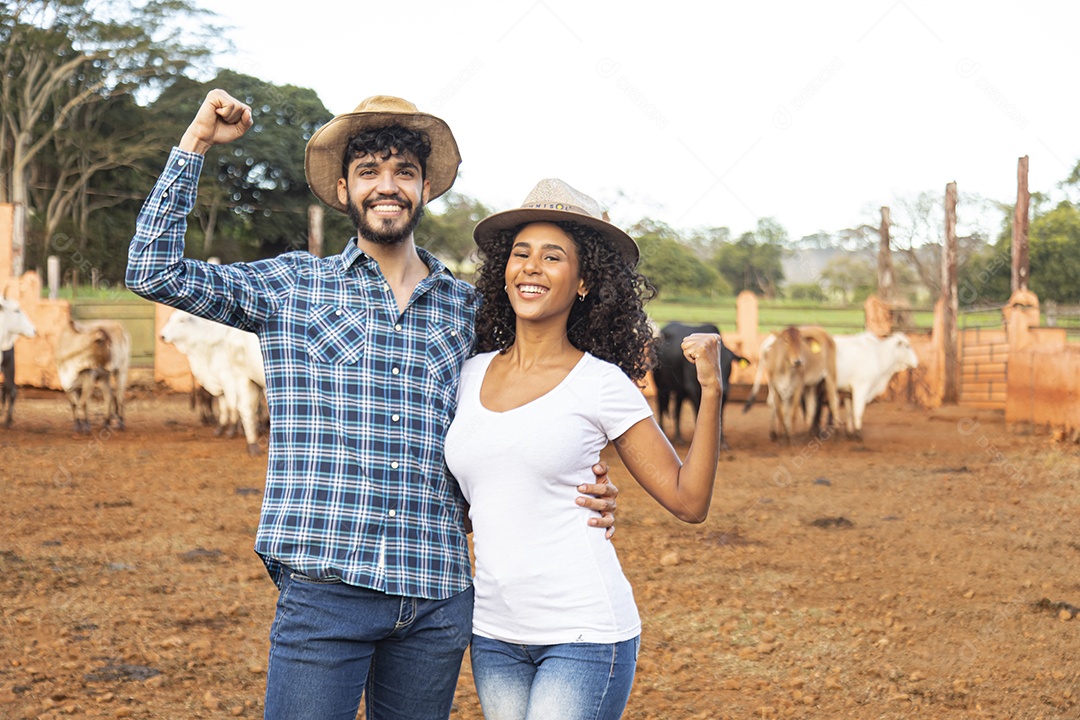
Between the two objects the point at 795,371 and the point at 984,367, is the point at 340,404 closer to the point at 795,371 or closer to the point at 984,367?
the point at 795,371

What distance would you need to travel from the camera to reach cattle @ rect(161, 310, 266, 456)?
11062mm

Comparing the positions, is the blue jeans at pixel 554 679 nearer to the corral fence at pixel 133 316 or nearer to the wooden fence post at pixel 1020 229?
the corral fence at pixel 133 316

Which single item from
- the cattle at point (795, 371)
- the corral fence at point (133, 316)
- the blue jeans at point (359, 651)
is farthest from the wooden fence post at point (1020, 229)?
the blue jeans at point (359, 651)

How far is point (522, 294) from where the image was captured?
2.53 metres

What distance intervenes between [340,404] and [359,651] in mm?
548

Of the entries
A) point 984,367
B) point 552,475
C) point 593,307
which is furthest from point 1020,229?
point 552,475

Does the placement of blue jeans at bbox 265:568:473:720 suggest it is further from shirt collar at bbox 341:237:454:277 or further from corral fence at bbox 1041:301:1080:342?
corral fence at bbox 1041:301:1080:342

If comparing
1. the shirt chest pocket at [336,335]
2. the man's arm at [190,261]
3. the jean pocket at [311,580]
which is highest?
the man's arm at [190,261]

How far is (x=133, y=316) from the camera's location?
21234 mm

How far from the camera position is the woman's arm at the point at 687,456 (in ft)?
7.82

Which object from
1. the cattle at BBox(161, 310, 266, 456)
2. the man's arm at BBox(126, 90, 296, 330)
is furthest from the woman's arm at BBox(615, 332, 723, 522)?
the cattle at BBox(161, 310, 266, 456)

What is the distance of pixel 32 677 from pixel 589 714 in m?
3.17

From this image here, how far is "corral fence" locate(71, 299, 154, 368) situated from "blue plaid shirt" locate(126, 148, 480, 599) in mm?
19541

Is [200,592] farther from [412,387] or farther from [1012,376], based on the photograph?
[1012,376]
